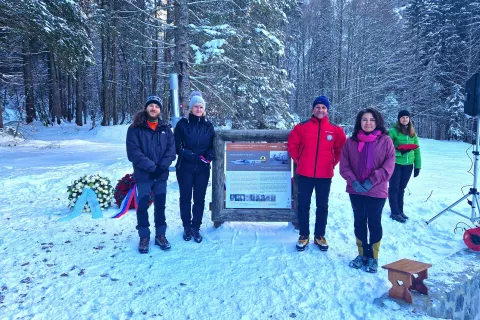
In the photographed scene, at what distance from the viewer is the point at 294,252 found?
4.54m

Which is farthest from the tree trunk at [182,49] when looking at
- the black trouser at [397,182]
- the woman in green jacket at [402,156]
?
the black trouser at [397,182]

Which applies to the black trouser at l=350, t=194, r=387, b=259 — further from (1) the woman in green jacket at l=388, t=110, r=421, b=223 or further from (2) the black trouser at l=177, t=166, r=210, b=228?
(1) the woman in green jacket at l=388, t=110, r=421, b=223

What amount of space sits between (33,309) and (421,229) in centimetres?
554

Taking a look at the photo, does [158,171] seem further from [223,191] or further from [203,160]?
[223,191]

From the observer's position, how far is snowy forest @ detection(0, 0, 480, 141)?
9.16m

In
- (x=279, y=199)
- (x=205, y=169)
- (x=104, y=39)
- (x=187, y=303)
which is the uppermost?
(x=104, y=39)

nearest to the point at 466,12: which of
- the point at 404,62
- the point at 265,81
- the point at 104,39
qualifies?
the point at 404,62

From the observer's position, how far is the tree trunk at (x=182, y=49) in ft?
25.3

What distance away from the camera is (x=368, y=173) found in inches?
157

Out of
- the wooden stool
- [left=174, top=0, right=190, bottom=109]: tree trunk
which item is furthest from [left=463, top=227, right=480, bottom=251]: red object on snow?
[left=174, top=0, right=190, bottom=109]: tree trunk

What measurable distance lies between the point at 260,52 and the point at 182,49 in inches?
180

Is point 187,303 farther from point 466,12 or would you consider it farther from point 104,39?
point 466,12

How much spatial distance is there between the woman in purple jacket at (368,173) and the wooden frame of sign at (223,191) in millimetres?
1227

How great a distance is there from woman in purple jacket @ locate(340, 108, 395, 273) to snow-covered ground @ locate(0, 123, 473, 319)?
36 centimetres
